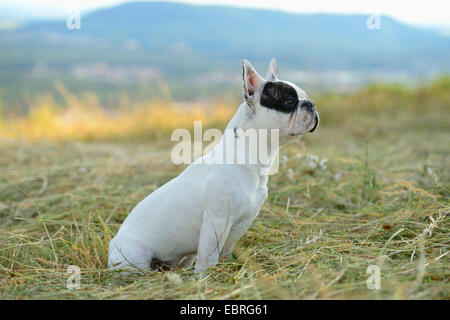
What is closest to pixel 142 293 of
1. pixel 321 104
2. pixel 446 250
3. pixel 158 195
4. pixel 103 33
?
pixel 158 195

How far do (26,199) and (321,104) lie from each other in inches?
208

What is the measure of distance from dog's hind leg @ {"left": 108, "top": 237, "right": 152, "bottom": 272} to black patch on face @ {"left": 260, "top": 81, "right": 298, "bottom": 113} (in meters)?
0.97

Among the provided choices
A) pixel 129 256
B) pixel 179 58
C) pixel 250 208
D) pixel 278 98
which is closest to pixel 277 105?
pixel 278 98

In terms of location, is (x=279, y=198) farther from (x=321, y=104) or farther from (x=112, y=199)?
(x=321, y=104)

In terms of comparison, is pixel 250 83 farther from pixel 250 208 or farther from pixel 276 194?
pixel 276 194

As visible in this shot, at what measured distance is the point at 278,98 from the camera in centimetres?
199

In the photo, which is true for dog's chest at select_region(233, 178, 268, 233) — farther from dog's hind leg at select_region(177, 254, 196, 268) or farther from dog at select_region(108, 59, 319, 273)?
dog's hind leg at select_region(177, 254, 196, 268)

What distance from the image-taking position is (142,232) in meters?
2.21

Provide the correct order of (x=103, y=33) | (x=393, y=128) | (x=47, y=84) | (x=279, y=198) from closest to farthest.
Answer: (x=279, y=198) < (x=393, y=128) < (x=47, y=84) < (x=103, y=33)

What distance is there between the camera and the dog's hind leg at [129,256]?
216 centimetres

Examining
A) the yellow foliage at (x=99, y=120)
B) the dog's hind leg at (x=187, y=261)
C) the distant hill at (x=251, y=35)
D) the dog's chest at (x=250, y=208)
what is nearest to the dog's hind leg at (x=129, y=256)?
the dog's hind leg at (x=187, y=261)

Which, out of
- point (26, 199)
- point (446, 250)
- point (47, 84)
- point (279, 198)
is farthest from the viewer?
point (47, 84)

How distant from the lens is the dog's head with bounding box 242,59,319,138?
6.52ft

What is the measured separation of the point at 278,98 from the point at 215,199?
56 centimetres
